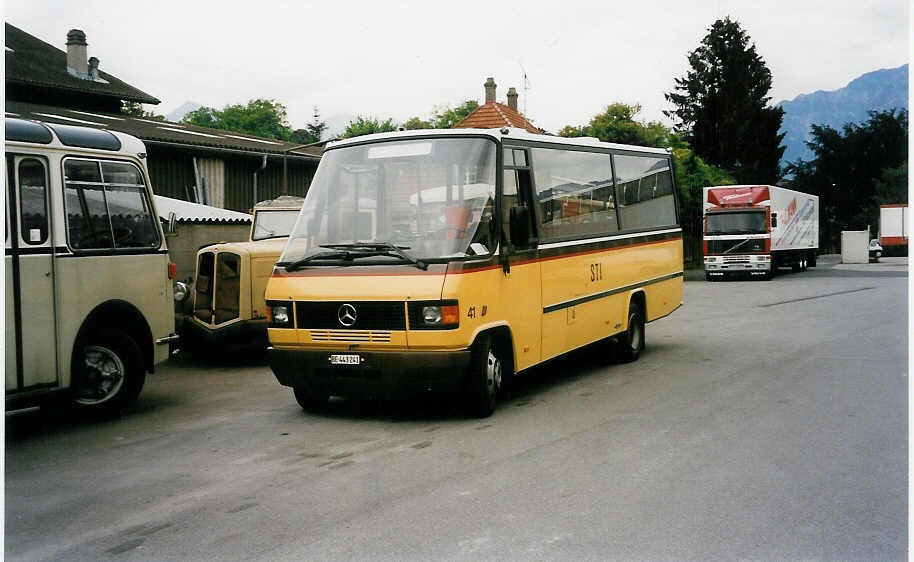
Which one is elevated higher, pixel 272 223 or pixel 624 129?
pixel 624 129

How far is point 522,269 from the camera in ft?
30.8

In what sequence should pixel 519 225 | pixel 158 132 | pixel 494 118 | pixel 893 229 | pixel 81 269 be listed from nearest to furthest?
1. pixel 81 269
2. pixel 519 225
3. pixel 158 132
4. pixel 494 118
5. pixel 893 229

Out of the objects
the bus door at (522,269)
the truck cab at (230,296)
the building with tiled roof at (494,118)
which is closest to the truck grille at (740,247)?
the building with tiled roof at (494,118)

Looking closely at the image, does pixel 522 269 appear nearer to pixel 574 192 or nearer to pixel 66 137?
pixel 574 192

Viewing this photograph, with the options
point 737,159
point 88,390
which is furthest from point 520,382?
point 737,159

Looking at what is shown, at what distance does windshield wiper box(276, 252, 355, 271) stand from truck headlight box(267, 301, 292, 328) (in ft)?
1.18

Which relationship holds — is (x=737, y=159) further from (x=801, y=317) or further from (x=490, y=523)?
(x=490, y=523)

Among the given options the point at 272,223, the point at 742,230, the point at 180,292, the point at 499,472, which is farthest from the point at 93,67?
the point at 499,472

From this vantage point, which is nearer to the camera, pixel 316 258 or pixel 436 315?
pixel 436 315

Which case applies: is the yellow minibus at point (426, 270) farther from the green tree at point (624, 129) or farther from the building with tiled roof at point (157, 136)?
the green tree at point (624, 129)

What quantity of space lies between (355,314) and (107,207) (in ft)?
9.47

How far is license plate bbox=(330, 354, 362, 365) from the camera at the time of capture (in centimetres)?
841

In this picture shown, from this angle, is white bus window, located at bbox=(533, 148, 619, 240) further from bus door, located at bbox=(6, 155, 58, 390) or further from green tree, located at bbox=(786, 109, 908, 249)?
green tree, located at bbox=(786, 109, 908, 249)

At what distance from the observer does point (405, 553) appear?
4.95 m
